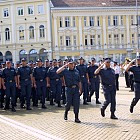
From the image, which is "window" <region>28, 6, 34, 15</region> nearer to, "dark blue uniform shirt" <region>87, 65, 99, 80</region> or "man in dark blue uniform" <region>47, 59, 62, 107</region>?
"dark blue uniform shirt" <region>87, 65, 99, 80</region>

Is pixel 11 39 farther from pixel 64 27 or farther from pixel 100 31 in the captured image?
pixel 100 31

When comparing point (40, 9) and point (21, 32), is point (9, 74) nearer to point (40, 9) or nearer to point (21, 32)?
point (40, 9)

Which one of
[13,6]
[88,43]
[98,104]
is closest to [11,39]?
[13,6]

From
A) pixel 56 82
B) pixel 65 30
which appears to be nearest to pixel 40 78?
pixel 56 82

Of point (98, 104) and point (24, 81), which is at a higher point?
point (24, 81)

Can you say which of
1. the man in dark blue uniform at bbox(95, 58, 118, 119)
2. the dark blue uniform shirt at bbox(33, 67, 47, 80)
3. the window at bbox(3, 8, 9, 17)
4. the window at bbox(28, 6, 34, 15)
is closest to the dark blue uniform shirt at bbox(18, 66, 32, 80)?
the dark blue uniform shirt at bbox(33, 67, 47, 80)

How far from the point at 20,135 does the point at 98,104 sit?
6.04 m

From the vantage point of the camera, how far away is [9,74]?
13.5 m

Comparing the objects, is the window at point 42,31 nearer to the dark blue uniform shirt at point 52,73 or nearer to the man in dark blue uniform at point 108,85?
the dark blue uniform shirt at point 52,73

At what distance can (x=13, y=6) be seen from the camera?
55125mm

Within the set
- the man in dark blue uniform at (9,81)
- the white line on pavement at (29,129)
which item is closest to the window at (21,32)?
the man in dark blue uniform at (9,81)

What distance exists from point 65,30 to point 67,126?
45.0 meters

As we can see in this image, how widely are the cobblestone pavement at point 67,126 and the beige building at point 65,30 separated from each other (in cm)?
4108

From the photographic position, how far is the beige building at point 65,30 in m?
54.0
